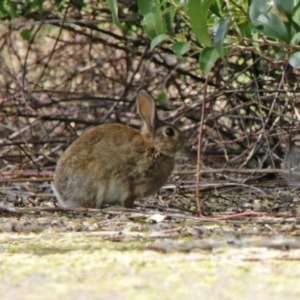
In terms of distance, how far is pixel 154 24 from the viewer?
4.80 metres

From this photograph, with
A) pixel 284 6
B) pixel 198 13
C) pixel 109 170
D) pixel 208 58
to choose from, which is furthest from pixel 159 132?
pixel 284 6

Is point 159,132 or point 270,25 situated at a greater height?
point 270,25

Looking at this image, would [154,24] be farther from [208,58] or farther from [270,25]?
[270,25]

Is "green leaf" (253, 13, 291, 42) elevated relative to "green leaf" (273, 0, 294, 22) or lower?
lower

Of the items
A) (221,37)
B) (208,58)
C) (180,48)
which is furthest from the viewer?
(180,48)

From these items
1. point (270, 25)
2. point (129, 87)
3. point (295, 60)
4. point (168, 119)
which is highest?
point (270, 25)

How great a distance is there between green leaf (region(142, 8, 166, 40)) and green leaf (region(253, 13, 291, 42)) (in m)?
0.76

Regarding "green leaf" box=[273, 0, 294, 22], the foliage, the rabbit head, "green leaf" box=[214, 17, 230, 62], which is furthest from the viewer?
the foliage

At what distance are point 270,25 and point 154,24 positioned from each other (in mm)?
890

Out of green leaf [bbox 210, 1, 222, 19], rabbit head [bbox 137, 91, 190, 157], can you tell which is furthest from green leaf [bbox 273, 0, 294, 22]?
rabbit head [bbox 137, 91, 190, 157]

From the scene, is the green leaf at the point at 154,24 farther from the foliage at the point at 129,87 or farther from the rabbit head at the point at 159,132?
the rabbit head at the point at 159,132

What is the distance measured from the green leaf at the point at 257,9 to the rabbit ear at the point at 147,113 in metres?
2.38

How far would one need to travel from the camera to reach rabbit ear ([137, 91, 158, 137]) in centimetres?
640

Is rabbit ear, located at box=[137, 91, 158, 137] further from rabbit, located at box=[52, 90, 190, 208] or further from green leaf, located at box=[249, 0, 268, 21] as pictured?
green leaf, located at box=[249, 0, 268, 21]
